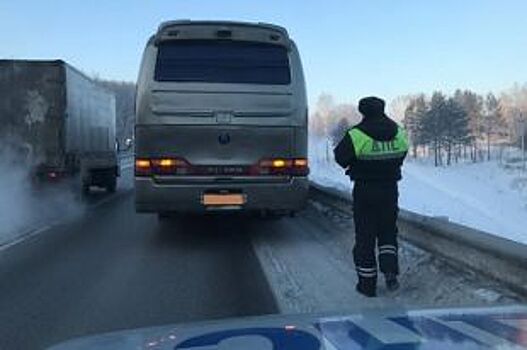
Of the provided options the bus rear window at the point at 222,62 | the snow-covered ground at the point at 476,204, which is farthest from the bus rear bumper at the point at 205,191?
the snow-covered ground at the point at 476,204

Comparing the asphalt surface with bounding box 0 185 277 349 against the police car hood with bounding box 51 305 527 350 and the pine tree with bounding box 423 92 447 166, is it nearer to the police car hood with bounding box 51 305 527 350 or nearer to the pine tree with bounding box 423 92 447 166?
the police car hood with bounding box 51 305 527 350

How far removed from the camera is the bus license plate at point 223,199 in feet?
41.8

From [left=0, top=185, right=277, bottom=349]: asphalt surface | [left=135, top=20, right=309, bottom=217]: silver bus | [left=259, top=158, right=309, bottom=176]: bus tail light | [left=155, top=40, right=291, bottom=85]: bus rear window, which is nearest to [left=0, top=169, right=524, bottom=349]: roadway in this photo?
[left=0, top=185, right=277, bottom=349]: asphalt surface

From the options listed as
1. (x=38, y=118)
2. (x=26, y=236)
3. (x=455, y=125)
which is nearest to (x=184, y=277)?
(x=26, y=236)

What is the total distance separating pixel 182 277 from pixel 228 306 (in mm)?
1922

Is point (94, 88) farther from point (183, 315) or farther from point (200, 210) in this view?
point (183, 315)

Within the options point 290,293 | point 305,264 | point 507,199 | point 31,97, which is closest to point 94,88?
point 31,97

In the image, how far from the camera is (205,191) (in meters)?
12.7

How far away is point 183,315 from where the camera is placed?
8273 mm

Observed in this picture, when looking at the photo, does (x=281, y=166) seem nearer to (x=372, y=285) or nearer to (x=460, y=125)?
(x=372, y=285)

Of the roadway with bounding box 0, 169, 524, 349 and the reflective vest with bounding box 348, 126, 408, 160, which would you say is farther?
the reflective vest with bounding box 348, 126, 408, 160

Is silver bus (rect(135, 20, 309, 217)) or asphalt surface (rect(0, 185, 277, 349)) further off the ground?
silver bus (rect(135, 20, 309, 217))

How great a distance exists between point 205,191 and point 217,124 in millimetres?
897

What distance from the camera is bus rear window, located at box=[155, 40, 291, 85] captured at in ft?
42.0
